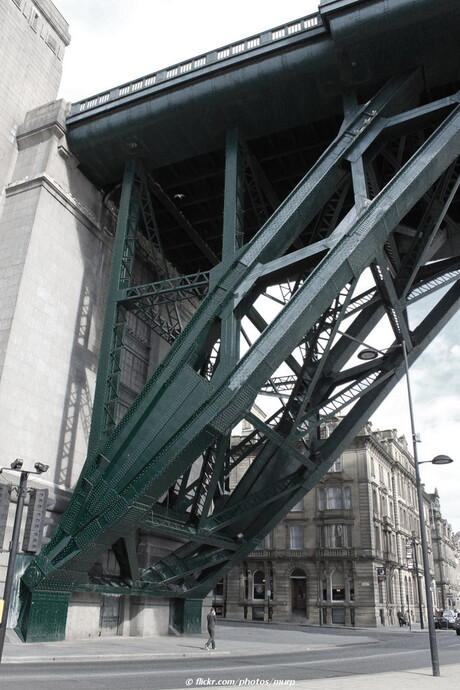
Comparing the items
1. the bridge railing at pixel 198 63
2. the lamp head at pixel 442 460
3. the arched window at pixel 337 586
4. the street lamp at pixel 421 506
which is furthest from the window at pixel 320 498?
the bridge railing at pixel 198 63

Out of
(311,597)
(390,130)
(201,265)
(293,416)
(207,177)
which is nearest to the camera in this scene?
(390,130)

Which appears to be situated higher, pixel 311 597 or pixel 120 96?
pixel 120 96

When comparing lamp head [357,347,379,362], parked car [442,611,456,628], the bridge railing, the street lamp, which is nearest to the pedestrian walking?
the street lamp

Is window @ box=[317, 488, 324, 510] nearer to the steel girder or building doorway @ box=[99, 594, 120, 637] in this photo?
the steel girder

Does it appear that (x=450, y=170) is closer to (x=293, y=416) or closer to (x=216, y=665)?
(x=293, y=416)

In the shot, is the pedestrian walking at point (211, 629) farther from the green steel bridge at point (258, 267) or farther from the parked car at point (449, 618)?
the parked car at point (449, 618)

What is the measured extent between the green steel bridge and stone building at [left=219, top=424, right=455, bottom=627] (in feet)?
109

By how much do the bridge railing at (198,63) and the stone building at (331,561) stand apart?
126ft

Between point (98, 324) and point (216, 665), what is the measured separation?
46.6 feet

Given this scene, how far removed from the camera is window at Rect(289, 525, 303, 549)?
5773 centimetres

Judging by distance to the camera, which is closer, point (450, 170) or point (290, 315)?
point (290, 315)

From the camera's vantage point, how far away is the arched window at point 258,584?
5819cm

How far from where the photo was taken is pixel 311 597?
5525cm

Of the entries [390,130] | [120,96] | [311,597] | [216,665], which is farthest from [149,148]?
[311,597]
